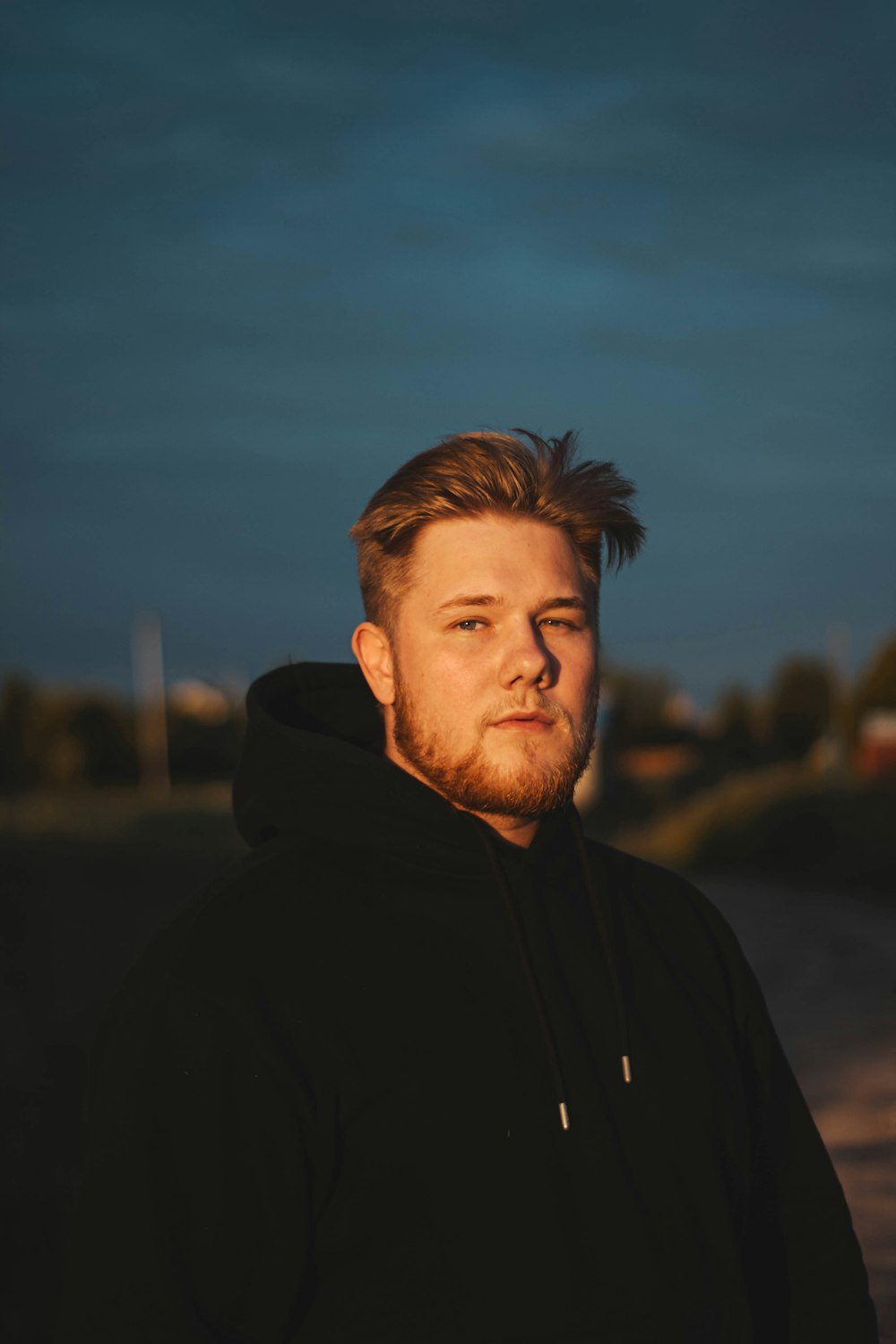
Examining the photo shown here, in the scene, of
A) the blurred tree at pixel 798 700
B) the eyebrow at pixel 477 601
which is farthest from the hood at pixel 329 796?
the blurred tree at pixel 798 700

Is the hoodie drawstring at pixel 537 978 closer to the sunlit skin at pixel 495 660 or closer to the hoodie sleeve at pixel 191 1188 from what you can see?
the sunlit skin at pixel 495 660

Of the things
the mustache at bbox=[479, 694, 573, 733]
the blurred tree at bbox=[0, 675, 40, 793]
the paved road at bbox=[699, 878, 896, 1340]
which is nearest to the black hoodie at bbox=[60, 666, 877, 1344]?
the mustache at bbox=[479, 694, 573, 733]

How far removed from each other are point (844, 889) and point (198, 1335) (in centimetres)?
1600

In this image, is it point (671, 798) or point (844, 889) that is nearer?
point (844, 889)

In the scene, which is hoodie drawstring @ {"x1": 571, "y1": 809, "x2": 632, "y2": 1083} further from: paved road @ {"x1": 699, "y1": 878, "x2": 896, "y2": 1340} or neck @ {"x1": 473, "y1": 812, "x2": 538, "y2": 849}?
paved road @ {"x1": 699, "y1": 878, "x2": 896, "y2": 1340}

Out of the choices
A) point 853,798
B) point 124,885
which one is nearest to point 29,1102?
point 124,885

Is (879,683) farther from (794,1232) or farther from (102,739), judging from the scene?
(794,1232)

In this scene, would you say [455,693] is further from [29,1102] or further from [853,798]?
[853,798]

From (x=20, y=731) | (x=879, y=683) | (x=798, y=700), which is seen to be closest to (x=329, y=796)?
(x=20, y=731)

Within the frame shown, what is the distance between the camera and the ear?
7.38ft

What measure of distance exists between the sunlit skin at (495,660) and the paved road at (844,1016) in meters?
1.94

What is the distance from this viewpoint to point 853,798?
1811cm

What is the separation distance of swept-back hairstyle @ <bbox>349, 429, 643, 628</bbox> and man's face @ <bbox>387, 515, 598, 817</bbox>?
0.10 ft

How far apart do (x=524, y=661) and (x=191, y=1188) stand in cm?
92
